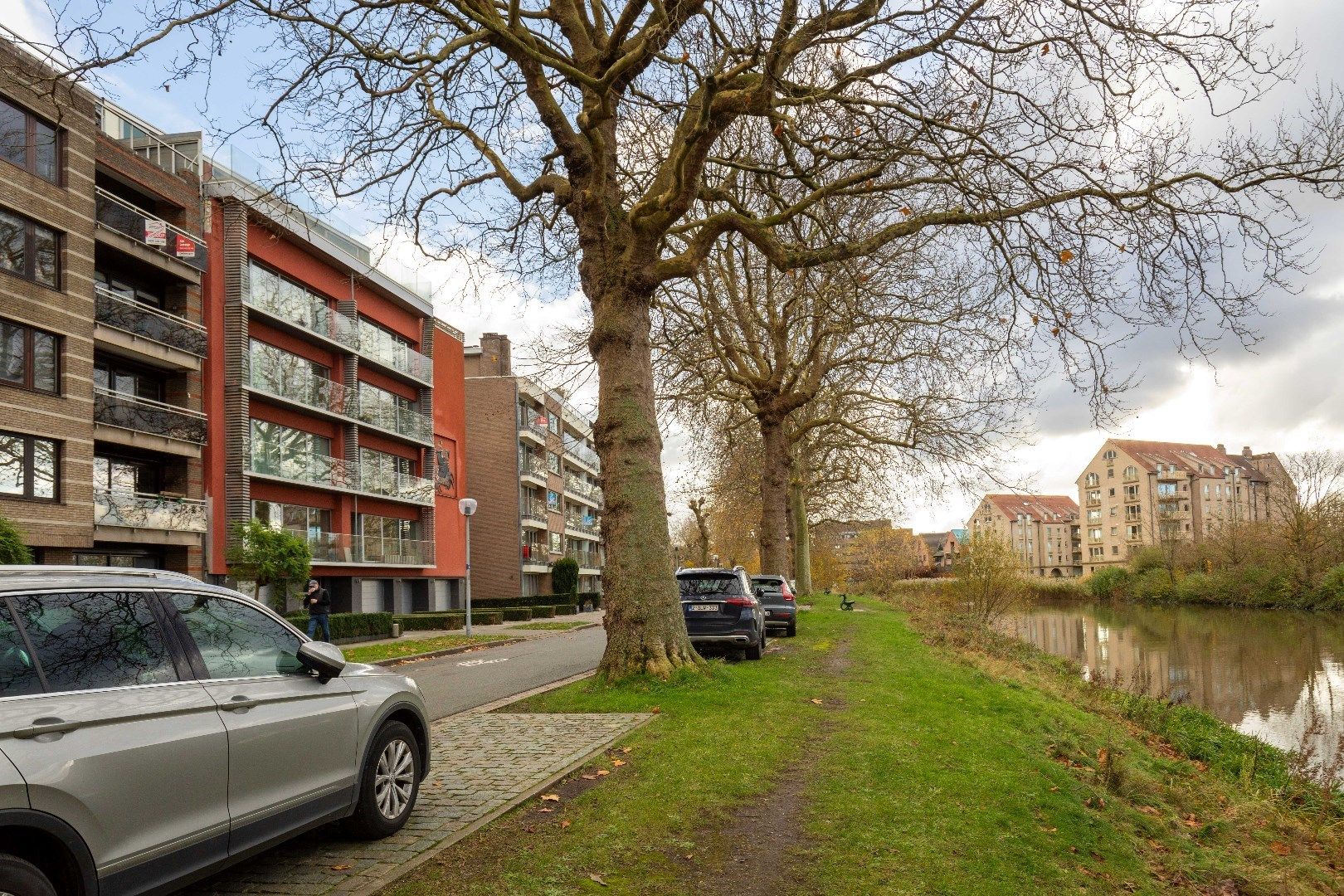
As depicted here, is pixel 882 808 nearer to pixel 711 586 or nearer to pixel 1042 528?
pixel 711 586

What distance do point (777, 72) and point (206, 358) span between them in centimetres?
2345

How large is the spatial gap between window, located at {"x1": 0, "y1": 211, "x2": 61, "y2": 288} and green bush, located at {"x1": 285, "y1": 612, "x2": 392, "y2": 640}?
9.82m

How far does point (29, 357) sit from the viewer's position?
22.1 metres

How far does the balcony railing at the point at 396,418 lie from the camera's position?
37312mm

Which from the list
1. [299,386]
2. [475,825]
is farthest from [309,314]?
[475,825]

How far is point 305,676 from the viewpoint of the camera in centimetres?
531

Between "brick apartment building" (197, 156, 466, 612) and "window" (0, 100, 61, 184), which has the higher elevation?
"window" (0, 100, 61, 184)

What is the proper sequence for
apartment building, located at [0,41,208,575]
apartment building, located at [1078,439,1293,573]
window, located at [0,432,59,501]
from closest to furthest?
1. window, located at [0,432,59,501]
2. apartment building, located at [0,41,208,575]
3. apartment building, located at [1078,439,1293,573]

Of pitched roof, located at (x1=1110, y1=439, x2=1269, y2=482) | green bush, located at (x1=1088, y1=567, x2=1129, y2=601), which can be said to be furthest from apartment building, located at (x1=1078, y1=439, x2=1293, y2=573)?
green bush, located at (x1=1088, y1=567, x2=1129, y2=601)

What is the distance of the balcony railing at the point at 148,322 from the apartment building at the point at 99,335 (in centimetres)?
4

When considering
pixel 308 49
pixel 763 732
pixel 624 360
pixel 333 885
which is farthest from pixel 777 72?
pixel 333 885

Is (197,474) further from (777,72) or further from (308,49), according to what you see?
(777,72)

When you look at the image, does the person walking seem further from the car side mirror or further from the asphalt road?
the car side mirror

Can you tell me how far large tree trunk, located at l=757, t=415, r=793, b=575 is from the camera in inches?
1152
